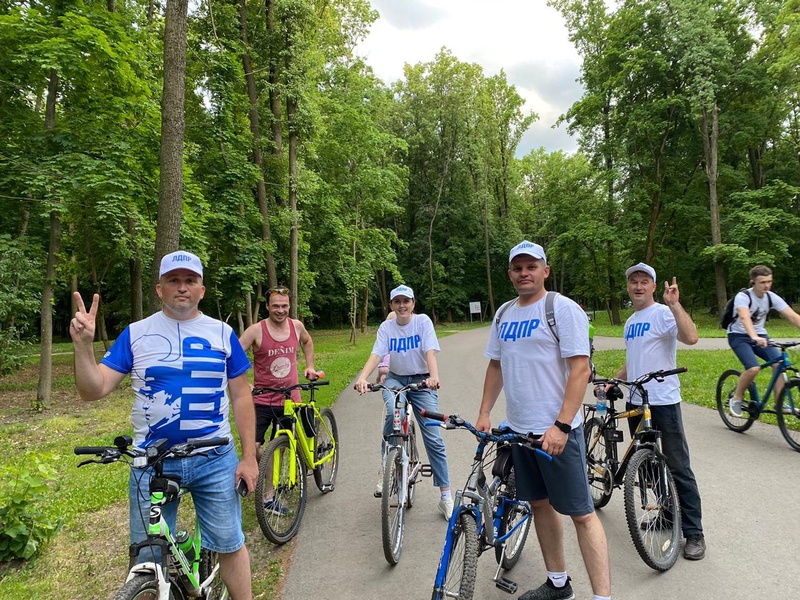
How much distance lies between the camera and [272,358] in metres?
4.59

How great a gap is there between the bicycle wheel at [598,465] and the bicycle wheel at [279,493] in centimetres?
261

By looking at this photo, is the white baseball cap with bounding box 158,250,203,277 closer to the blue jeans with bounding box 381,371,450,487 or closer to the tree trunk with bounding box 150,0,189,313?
the blue jeans with bounding box 381,371,450,487

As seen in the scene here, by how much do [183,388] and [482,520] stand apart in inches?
71.1

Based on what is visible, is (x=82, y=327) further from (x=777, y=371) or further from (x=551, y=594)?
(x=777, y=371)

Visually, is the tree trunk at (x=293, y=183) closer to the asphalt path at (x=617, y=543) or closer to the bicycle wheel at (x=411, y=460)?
the asphalt path at (x=617, y=543)

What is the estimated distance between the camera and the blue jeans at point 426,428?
428cm

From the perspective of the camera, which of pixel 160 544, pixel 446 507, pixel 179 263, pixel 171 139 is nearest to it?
pixel 160 544

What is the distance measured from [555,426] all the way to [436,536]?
206 cm

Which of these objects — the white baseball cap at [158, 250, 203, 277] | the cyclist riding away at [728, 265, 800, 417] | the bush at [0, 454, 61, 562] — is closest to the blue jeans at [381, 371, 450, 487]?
the white baseball cap at [158, 250, 203, 277]

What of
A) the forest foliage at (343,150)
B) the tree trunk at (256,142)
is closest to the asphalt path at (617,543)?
the forest foliage at (343,150)

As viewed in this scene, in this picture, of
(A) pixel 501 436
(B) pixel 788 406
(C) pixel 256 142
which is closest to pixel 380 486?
(A) pixel 501 436

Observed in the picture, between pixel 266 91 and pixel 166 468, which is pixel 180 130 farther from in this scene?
pixel 266 91

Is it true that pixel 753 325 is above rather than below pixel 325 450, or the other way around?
above

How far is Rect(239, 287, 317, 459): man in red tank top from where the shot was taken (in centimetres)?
450
